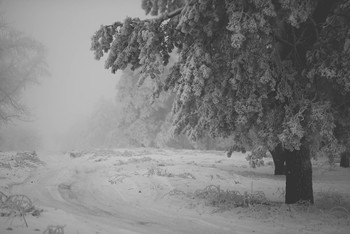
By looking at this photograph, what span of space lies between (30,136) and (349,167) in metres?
38.9

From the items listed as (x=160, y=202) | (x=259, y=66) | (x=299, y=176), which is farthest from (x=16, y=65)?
(x=299, y=176)

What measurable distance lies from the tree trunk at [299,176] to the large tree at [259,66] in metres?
0.03

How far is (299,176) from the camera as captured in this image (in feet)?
27.1

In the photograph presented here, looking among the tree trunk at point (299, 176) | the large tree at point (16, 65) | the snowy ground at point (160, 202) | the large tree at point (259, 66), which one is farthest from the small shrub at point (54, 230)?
the large tree at point (16, 65)

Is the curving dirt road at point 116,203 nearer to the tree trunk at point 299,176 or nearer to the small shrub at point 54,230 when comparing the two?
the small shrub at point 54,230

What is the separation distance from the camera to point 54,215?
614 centimetres

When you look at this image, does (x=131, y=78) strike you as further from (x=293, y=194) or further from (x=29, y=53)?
(x=293, y=194)

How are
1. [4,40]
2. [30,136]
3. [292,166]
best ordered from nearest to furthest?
[292,166] < [4,40] < [30,136]

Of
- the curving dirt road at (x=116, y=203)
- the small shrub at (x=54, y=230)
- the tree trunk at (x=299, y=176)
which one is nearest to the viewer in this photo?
the small shrub at (x=54, y=230)

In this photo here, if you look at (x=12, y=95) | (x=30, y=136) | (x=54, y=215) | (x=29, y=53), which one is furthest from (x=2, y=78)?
(x=54, y=215)

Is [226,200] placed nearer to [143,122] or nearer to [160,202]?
[160,202]

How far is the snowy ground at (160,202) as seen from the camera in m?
6.56

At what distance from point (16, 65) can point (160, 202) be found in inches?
931

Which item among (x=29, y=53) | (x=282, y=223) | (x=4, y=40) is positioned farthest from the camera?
(x=29, y=53)
